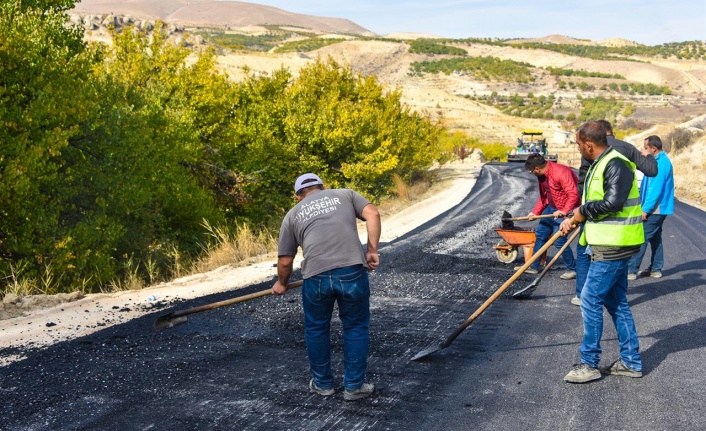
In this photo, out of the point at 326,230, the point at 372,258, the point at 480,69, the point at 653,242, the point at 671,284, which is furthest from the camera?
the point at 480,69

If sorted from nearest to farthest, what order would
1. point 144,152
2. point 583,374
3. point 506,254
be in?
point 583,374
point 506,254
point 144,152

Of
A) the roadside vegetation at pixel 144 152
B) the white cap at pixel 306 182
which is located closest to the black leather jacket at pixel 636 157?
the white cap at pixel 306 182

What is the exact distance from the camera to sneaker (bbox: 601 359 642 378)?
17.6 ft

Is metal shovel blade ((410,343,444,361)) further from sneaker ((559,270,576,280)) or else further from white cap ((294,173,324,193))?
sneaker ((559,270,576,280))

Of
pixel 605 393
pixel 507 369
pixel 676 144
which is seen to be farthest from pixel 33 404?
pixel 676 144

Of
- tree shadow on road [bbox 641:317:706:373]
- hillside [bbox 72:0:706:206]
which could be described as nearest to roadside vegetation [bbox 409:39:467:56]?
hillside [bbox 72:0:706:206]

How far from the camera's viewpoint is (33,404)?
484 cm

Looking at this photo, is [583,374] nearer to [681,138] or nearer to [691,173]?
[691,173]

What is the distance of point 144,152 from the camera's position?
12.8m

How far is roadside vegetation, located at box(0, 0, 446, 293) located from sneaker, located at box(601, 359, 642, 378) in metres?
7.20

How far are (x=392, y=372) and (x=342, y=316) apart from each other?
2.78 ft

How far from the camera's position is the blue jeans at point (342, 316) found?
4.89 metres

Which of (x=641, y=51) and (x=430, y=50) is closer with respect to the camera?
(x=430, y=50)

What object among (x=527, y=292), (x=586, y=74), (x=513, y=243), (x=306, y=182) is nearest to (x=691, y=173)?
(x=513, y=243)
